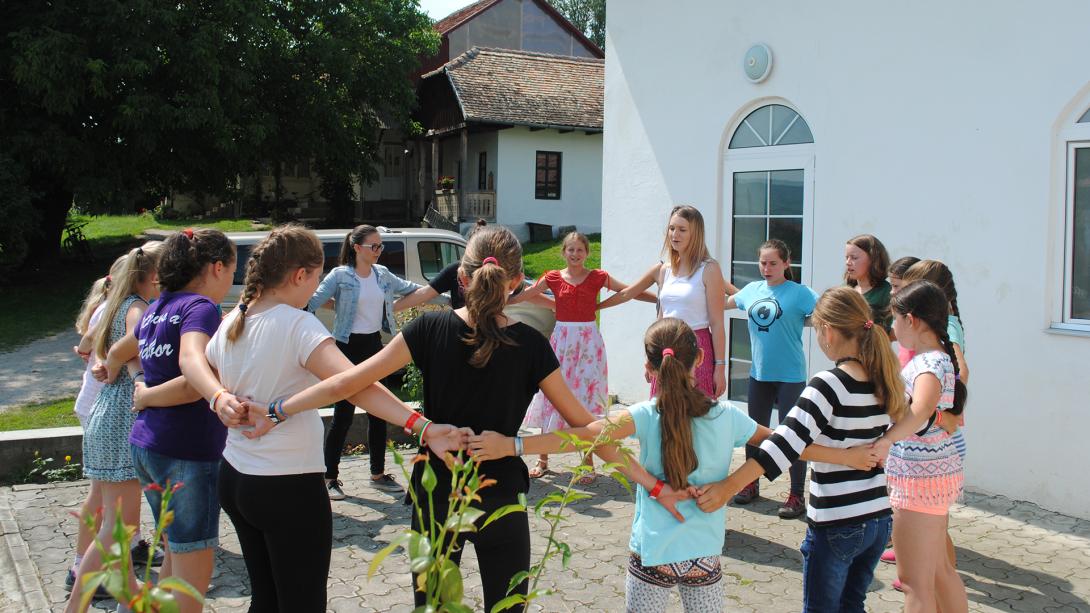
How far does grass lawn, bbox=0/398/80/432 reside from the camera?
848cm

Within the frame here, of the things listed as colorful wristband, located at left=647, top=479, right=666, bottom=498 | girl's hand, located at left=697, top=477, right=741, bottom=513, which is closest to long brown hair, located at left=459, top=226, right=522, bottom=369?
colorful wristband, located at left=647, top=479, right=666, bottom=498

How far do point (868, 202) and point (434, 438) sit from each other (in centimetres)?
493

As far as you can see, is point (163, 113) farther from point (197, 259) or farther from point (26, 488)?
point (197, 259)

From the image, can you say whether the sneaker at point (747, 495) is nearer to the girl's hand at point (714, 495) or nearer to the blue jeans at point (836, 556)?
the blue jeans at point (836, 556)

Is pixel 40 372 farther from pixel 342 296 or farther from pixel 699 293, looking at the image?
pixel 699 293

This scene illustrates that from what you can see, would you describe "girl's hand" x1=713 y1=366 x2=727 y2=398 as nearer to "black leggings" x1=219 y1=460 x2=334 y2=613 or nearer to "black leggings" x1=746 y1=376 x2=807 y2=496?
"black leggings" x1=746 y1=376 x2=807 y2=496

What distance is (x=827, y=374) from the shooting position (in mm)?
3154

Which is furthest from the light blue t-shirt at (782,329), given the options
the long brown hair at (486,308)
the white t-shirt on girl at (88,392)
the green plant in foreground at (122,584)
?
the green plant in foreground at (122,584)

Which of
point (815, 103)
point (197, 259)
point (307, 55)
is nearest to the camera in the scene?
point (197, 259)

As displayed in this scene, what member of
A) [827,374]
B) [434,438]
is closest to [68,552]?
[434,438]

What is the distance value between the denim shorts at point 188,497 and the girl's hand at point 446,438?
3.49 ft

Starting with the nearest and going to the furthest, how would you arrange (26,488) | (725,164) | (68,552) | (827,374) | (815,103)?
(827,374) → (68,552) → (26,488) → (815,103) → (725,164)

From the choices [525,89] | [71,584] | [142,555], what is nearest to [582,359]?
[142,555]

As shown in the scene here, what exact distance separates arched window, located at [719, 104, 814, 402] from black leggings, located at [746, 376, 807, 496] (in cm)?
153
